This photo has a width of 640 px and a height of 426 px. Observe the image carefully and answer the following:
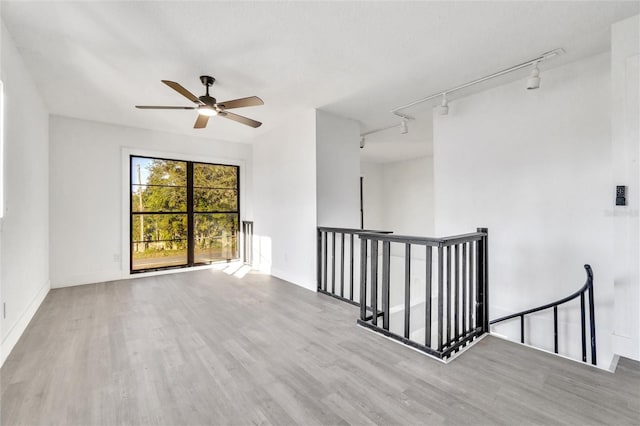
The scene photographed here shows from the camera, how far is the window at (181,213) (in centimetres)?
499

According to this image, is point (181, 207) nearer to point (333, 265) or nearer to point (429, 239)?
point (333, 265)

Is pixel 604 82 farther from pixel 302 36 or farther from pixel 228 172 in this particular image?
pixel 228 172

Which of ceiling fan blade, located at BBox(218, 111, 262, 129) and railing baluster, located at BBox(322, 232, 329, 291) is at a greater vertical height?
ceiling fan blade, located at BBox(218, 111, 262, 129)

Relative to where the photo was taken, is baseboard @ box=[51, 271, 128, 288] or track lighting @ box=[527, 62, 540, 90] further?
baseboard @ box=[51, 271, 128, 288]

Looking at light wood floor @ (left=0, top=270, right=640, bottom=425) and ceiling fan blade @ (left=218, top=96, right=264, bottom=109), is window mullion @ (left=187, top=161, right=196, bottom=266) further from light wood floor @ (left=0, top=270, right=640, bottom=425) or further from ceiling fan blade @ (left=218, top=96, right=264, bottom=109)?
ceiling fan blade @ (left=218, top=96, right=264, bottom=109)

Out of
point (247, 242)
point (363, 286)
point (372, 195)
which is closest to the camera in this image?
point (363, 286)

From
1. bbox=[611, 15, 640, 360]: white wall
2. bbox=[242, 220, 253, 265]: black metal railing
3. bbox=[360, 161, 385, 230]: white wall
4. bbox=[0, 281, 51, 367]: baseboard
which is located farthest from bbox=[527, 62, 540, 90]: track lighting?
bbox=[360, 161, 385, 230]: white wall

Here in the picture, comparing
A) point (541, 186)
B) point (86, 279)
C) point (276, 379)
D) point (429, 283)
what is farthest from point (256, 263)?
point (541, 186)

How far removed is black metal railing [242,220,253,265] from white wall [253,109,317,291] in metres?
0.25

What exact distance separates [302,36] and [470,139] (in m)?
2.42

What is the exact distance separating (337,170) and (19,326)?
3.84 metres

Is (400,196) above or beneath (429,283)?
above

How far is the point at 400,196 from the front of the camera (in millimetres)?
8625

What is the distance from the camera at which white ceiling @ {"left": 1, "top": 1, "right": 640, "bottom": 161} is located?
2088mm
